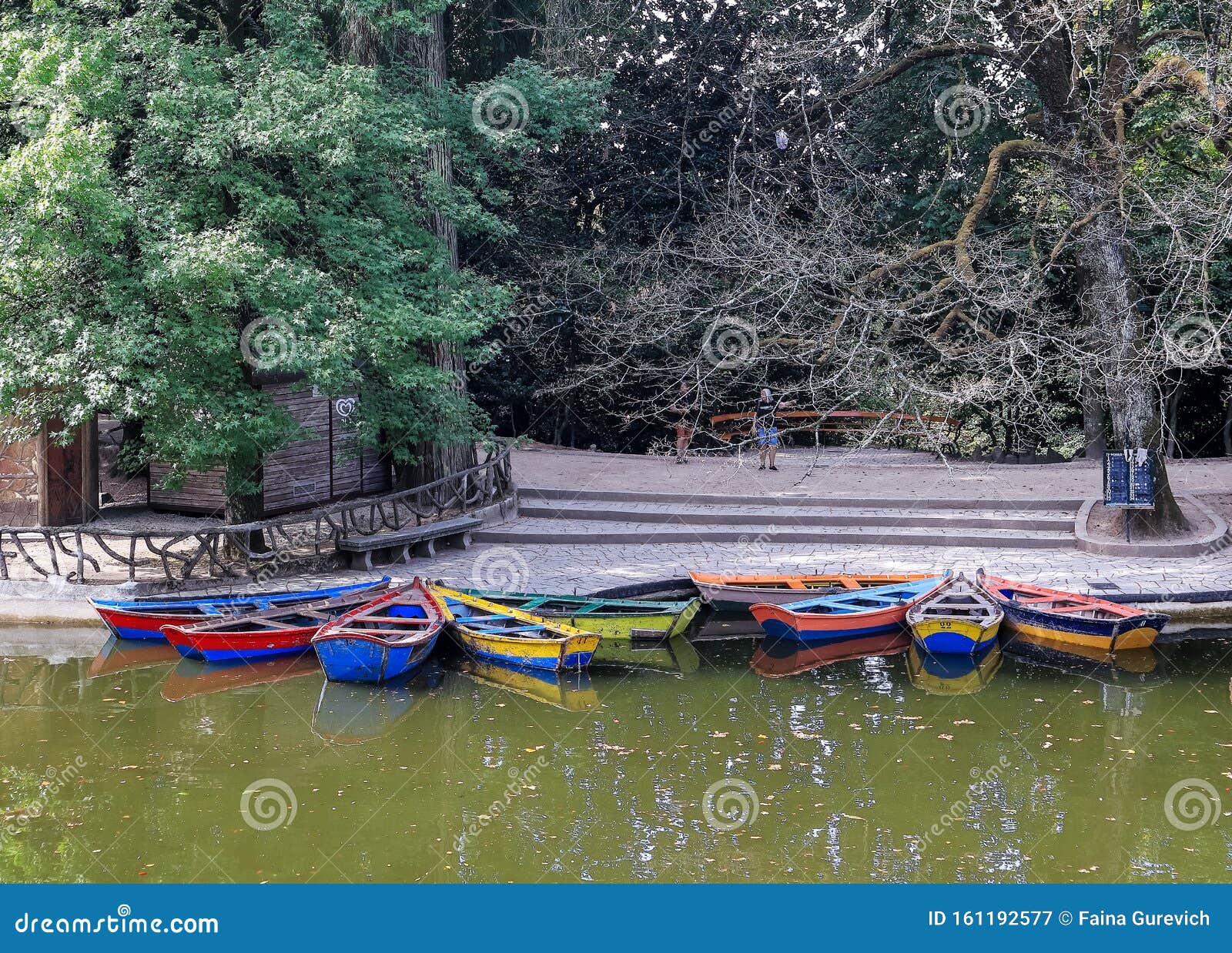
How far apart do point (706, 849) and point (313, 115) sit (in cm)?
975

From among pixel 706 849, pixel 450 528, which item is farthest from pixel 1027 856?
pixel 450 528

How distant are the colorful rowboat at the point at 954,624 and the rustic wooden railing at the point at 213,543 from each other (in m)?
7.43

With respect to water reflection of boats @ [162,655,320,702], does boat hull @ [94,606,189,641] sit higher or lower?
higher

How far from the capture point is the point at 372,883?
866 cm

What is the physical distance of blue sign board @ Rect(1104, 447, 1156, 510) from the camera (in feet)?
54.9

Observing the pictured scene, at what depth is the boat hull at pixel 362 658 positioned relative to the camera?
12.9 metres

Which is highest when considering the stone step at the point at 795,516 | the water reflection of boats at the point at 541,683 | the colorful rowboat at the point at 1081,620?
the stone step at the point at 795,516

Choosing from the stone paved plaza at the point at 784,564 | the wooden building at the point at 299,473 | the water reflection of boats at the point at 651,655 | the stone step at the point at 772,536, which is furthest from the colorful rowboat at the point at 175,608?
the stone step at the point at 772,536

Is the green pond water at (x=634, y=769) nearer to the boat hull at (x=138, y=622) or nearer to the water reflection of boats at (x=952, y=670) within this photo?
the water reflection of boats at (x=952, y=670)

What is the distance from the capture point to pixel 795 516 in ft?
61.6

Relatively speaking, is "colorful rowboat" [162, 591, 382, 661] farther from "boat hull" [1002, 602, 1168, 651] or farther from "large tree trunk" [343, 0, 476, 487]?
"boat hull" [1002, 602, 1168, 651]

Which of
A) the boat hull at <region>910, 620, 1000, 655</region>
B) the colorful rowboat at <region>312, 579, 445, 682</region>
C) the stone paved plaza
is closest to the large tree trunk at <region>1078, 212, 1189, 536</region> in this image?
the stone paved plaza

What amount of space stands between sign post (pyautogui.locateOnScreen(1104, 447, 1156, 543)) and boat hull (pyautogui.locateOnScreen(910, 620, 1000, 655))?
405 cm

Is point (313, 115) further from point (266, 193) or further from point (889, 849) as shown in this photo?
point (889, 849)
